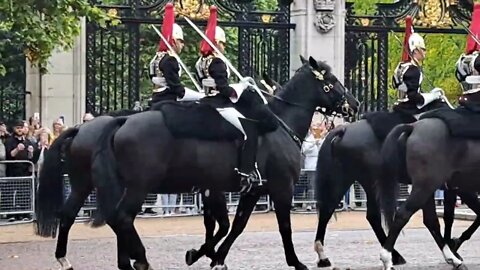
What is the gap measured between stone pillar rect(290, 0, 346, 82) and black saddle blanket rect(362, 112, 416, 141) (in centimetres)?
975

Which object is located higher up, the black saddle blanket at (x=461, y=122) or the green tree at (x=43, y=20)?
the green tree at (x=43, y=20)

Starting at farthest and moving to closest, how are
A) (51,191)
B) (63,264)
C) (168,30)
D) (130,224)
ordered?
(168,30) < (51,191) < (63,264) < (130,224)

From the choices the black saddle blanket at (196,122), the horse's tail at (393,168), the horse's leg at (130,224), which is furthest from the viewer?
the horse's tail at (393,168)

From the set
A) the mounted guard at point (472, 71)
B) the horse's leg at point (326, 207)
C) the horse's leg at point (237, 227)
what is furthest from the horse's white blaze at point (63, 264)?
the mounted guard at point (472, 71)

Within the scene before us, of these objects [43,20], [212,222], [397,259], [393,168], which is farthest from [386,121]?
[43,20]

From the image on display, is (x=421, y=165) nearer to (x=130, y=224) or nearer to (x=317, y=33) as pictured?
Answer: (x=130, y=224)

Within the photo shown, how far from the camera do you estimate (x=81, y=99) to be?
2148 cm

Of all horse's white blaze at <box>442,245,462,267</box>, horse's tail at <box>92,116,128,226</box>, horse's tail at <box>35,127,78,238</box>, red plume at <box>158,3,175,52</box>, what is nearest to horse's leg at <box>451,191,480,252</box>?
horse's white blaze at <box>442,245,462,267</box>

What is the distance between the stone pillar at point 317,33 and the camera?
23141 mm

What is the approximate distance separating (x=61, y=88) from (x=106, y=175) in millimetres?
9817

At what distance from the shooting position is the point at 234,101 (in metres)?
12.7

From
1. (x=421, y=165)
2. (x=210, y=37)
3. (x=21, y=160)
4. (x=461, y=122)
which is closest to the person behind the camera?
(x=421, y=165)

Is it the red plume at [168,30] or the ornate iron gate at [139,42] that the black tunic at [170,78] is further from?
the ornate iron gate at [139,42]

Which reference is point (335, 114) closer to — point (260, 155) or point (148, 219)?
point (260, 155)
